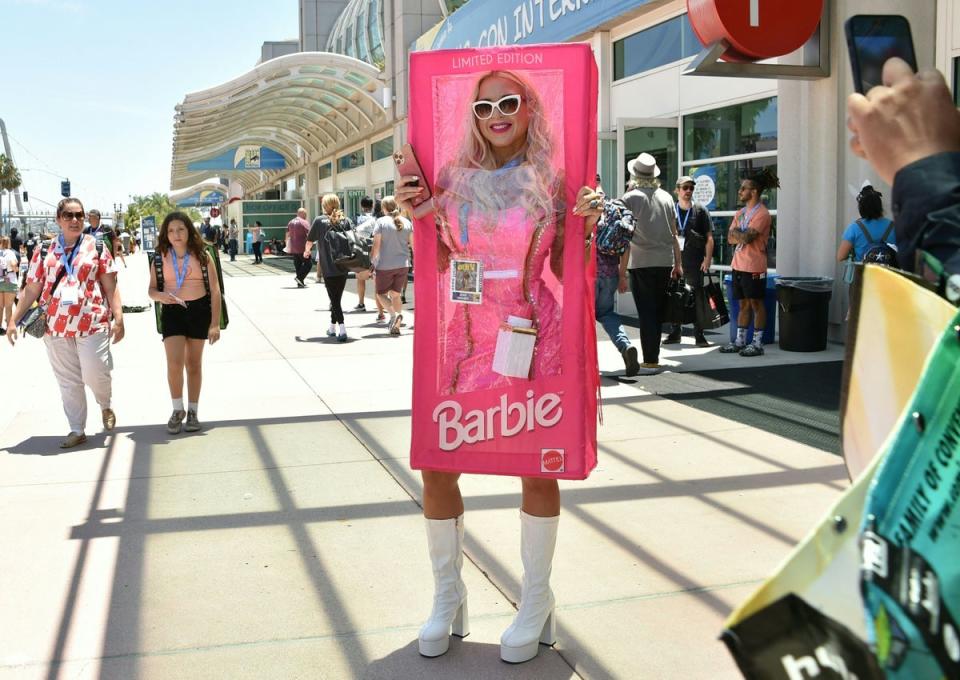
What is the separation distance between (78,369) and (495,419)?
470 cm

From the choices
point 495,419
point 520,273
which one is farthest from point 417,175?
point 495,419

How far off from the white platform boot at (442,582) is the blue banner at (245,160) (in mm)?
53932

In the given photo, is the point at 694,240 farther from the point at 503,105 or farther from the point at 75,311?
the point at 503,105

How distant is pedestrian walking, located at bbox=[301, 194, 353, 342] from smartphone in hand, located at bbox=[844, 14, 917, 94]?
36.0ft

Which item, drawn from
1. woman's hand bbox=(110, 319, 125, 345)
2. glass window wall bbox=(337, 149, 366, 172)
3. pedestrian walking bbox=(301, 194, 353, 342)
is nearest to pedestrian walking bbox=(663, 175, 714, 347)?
pedestrian walking bbox=(301, 194, 353, 342)

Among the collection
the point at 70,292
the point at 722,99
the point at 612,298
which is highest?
the point at 722,99

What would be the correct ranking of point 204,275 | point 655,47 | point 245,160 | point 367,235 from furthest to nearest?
point 245,160, point 367,235, point 655,47, point 204,275

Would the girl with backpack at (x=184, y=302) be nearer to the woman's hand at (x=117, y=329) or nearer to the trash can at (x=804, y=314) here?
the woman's hand at (x=117, y=329)

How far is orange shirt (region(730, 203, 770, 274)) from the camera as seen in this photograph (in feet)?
32.3

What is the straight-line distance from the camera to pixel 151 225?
44.9 m

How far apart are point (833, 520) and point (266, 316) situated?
15.5 meters

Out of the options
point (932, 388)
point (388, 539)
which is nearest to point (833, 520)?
point (932, 388)

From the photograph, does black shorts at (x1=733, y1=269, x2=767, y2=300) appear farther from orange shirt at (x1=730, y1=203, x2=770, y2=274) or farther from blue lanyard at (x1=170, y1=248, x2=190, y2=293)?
blue lanyard at (x1=170, y1=248, x2=190, y2=293)

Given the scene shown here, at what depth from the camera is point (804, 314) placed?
400 inches
